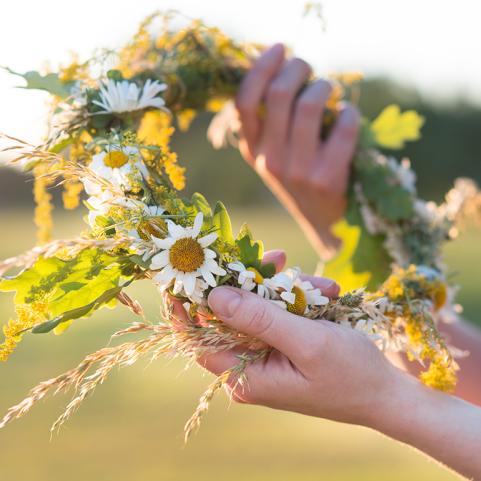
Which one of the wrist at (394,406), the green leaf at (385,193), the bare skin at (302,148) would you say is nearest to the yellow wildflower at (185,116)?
the bare skin at (302,148)

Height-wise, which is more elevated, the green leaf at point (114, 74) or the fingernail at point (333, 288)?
the green leaf at point (114, 74)

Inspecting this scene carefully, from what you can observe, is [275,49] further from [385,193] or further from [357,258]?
[357,258]

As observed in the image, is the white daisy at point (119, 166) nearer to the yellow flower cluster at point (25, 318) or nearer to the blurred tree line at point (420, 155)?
the yellow flower cluster at point (25, 318)

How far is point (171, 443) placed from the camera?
17.1ft

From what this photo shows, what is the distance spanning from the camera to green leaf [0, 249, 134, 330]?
1.34m

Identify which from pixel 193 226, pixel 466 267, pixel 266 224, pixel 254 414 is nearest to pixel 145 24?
pixel 193 226

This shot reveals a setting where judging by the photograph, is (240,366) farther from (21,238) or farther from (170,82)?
(21,238)

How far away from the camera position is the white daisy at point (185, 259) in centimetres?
131

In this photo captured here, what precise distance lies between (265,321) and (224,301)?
0.08 meters

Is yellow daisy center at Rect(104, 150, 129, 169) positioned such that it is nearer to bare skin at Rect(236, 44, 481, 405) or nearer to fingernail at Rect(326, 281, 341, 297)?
fingernail at Rect(326, 281, 341, 297)

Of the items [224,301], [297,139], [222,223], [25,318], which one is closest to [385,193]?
[297,139]

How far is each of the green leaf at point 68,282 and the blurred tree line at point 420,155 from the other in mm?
27864

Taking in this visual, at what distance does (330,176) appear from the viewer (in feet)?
8.36

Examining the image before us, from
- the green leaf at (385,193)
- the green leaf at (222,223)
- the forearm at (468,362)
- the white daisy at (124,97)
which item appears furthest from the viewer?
the green leaf at (385,193)
